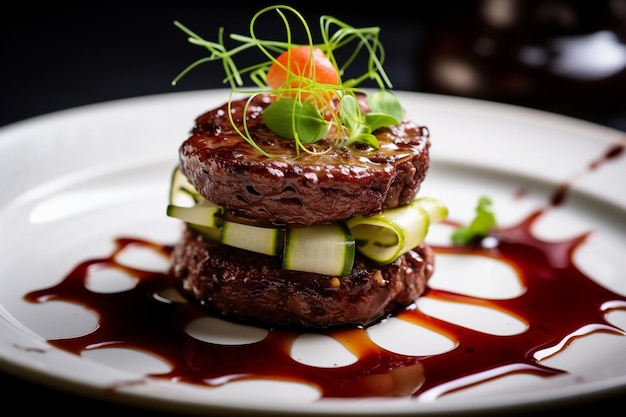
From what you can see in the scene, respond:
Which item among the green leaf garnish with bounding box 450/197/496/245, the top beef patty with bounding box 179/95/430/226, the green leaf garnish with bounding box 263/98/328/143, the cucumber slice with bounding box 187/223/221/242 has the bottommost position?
the green leaf garnish with bounding box 450/197/496/245

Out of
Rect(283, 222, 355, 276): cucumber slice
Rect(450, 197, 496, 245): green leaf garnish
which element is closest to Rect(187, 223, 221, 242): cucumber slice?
Rect(283, 222, 355, 276): cucumber slice

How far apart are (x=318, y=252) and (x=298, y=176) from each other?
0.40 m

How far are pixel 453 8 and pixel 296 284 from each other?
14.2 ft

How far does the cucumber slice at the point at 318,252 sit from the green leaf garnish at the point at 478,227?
1318 millimetres

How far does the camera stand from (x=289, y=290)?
3.89 m

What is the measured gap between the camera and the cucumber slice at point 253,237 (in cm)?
386

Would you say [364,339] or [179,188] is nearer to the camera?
[364,339]

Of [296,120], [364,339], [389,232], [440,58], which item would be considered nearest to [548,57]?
[440,58]

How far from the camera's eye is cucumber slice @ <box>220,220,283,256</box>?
386cm

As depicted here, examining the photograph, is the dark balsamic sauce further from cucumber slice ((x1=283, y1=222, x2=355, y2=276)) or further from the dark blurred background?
the dark blurred background

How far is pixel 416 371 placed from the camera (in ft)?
11.8

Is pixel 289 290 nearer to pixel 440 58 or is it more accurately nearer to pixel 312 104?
pixel 312 104

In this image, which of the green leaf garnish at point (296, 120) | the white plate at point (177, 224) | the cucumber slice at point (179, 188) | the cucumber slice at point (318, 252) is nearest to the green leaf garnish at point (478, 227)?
the white plate at point (177, 224)

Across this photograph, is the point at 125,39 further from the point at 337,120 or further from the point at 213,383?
the point at 213,383
